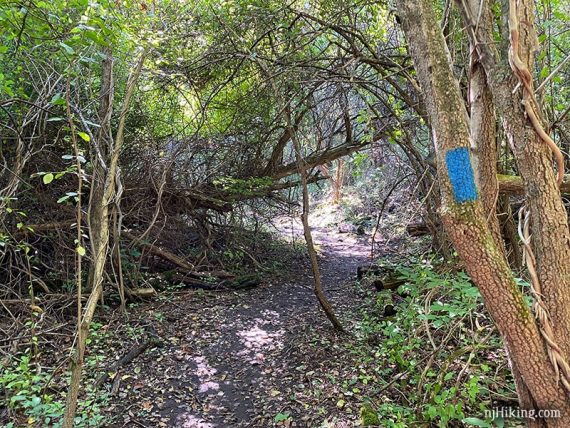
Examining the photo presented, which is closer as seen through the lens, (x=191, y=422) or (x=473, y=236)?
(x=473, y=236)

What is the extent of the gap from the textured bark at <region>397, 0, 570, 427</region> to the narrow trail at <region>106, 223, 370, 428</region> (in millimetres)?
1895

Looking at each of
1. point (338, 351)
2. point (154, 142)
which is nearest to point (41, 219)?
point (154, 142)

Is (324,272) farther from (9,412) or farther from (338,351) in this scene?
(9,412)

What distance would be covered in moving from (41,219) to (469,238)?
5590 mm

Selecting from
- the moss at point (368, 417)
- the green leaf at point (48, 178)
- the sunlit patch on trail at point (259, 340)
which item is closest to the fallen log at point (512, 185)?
the moss at point (368, 417)

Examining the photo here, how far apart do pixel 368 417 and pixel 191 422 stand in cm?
152

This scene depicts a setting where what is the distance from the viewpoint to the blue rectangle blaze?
5.33 feet

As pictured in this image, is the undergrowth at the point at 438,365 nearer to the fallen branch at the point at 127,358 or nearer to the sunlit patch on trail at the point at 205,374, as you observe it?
the sunlit patch on trail at the point at 205,374

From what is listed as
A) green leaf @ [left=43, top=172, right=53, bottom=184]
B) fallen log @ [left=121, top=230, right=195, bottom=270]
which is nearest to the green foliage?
green leaf @ [left=43, top=172, right=53, bottom=184]

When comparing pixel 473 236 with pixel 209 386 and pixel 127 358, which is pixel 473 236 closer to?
pixel 209 386

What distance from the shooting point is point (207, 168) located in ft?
22.6

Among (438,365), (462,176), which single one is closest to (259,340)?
(438,365)

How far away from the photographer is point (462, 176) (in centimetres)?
162

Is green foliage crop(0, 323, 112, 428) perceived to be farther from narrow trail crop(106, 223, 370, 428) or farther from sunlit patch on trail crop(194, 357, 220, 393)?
sunlit patch on trail crop(194, 357, 220, 393)
